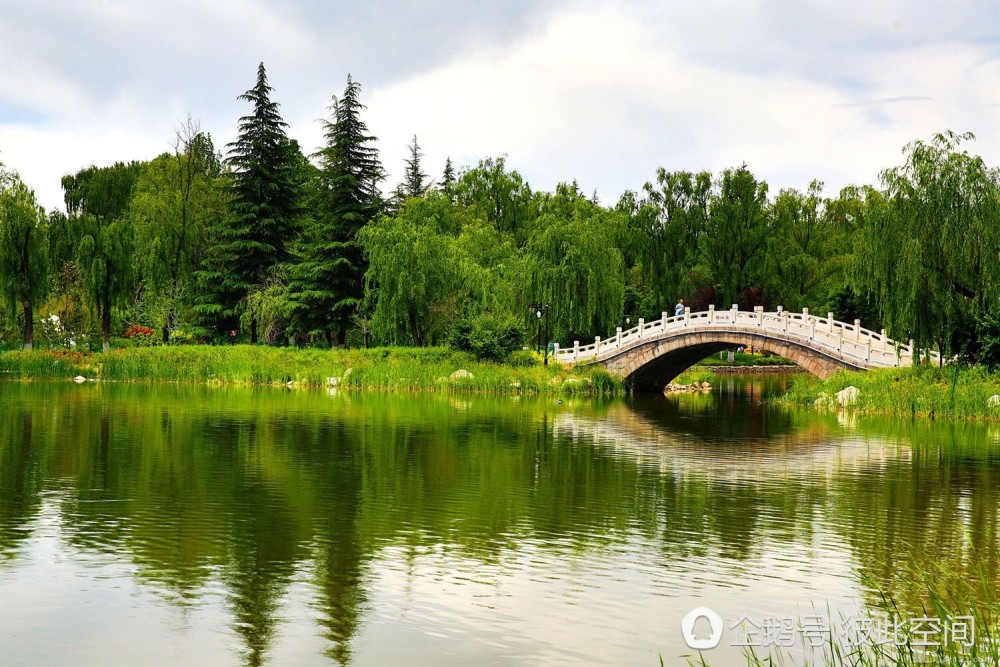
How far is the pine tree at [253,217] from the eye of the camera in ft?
164

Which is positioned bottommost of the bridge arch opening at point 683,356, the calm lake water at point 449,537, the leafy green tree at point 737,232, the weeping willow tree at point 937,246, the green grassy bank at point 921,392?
the calm lake water at point 449,537

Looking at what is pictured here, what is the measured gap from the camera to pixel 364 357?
42.7 metres

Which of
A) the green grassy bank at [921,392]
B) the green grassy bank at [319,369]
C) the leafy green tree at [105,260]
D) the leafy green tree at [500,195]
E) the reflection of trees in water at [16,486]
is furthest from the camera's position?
the leafy green tree at [500,195]

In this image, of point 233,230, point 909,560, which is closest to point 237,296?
point 233,230

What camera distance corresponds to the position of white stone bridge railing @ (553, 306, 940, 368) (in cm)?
3284

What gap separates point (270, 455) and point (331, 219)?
30.3 m

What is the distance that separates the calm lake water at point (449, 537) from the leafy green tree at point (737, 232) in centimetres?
3035

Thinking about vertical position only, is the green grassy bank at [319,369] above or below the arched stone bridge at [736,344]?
below

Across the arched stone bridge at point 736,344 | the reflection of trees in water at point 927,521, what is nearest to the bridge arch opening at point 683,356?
the arched stone bridge at point 736,344

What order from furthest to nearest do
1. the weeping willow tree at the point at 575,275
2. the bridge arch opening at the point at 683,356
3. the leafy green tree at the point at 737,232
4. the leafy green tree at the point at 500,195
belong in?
the leafy green tree at the point at 500,195
the leafy green tree at the point at 737,232
the weeping willow tree at the point at 575,275
the bridge arch opening at the point at 683,356

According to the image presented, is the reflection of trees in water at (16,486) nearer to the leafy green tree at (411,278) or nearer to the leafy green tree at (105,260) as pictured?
the leafy green tree at (411,278)

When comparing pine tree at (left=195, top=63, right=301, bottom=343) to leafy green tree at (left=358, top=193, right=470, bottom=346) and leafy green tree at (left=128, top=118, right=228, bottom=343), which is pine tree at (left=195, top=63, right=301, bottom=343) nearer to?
leafy green tree at (left=128, top=118, right=228, bottom=343)

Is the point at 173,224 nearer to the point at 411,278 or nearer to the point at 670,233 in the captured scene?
the point at 411,278

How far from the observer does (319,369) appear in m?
41.9
